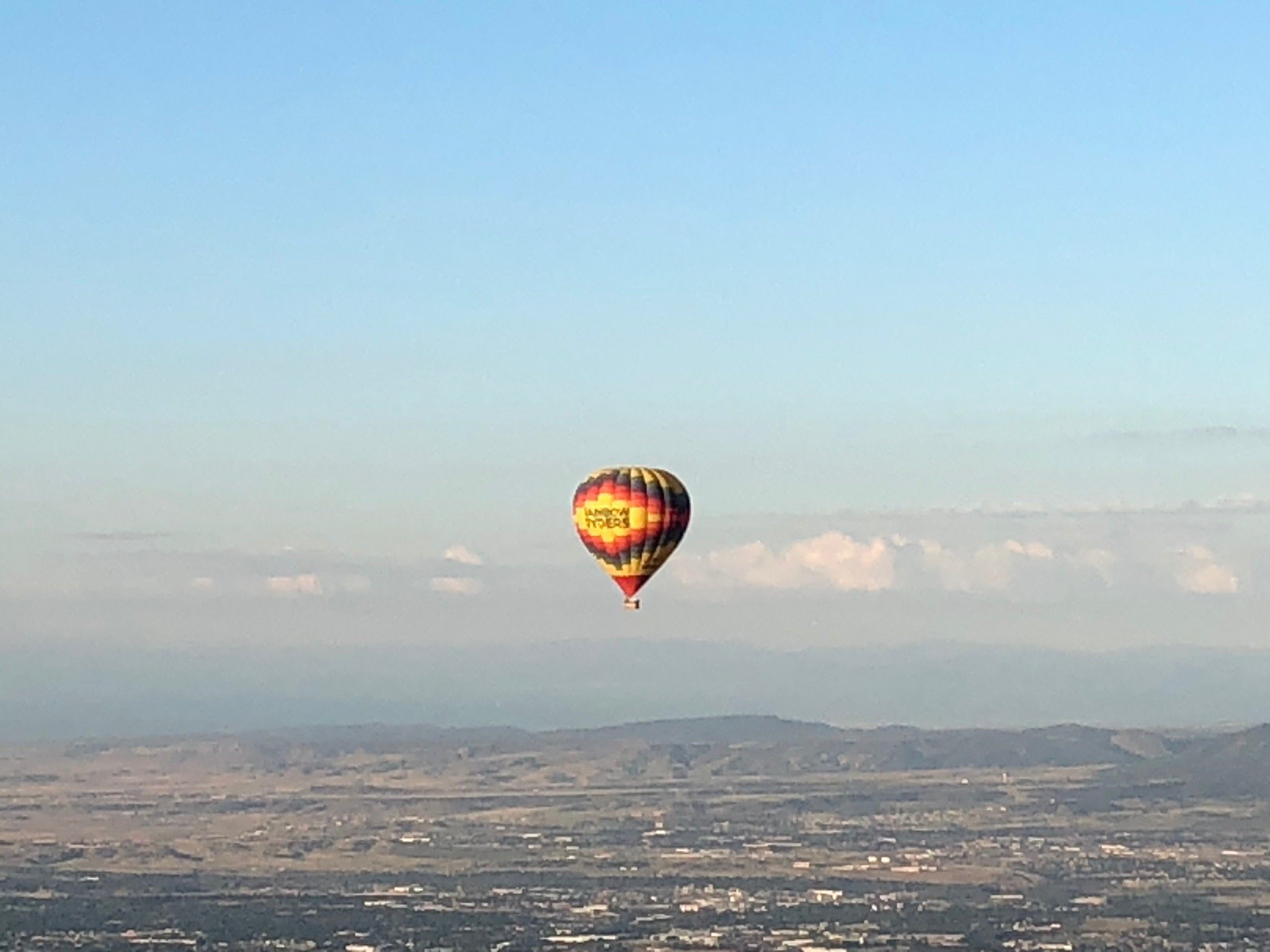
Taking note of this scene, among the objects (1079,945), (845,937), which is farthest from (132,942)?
(1079,945)

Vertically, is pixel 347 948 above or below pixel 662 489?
below

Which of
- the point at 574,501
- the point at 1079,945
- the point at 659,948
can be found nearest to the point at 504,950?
the point at 659,948

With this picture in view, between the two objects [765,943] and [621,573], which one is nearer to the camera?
[621,573]

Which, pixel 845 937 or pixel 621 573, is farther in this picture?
pixel 845 937

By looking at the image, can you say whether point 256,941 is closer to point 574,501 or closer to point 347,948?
point 347,948

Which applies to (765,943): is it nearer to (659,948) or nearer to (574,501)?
(659,948)

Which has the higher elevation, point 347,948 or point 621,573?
point 621,573
